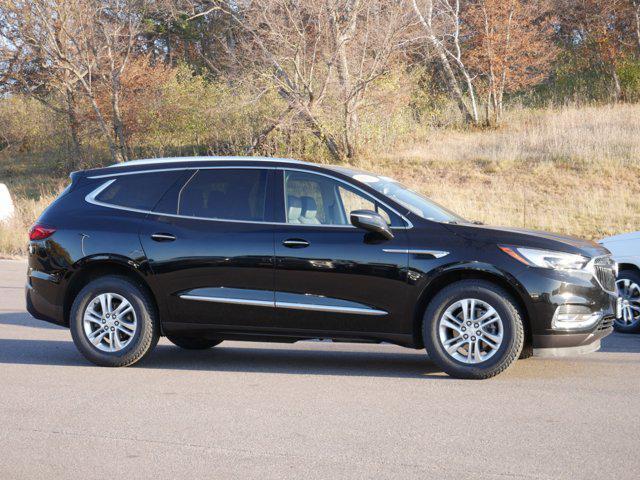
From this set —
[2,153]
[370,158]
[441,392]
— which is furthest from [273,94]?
[441,392]

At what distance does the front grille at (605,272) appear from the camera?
300 inches

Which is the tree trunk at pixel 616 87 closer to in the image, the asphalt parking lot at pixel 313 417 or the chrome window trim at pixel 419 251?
the asphalt parking lot at pixel 313 417

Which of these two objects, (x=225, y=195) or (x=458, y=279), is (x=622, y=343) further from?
(x=225, y=195)

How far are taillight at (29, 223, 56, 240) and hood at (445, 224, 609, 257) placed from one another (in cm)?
364

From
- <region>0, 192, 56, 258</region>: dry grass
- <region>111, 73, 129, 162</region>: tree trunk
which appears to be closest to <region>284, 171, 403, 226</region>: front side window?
<region>0, 192, 56, 258</region>: dry grass

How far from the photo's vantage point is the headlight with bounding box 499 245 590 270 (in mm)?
7398

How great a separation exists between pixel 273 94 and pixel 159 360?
2331cm

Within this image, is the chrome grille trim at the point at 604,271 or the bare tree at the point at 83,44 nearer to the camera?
the chrome grille trim at the point at 604,271

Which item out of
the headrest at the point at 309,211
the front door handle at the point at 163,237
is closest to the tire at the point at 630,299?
the headrest at the point at 309,211

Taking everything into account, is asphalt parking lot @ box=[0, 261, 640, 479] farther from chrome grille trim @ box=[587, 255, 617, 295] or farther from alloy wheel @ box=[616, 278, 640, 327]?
alloy wheel @ box=[616, 278, 640, 327]

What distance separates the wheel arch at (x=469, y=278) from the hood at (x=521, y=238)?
Result: 0.26m

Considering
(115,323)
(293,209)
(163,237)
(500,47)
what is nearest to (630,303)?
(293,209)

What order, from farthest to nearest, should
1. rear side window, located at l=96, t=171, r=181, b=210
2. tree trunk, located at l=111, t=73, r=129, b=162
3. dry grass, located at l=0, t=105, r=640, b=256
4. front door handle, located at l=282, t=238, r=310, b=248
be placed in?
tree trunk, located at l=111, t=73, r=129, b=162
dry grass, located at l=0, t=105, r=640, b=256
rear side window, located at l=96, t=171, r=181, b=210
front door handle, located at l=282, t=238, r=310, b=248

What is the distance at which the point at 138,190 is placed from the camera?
8.53m
